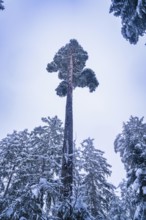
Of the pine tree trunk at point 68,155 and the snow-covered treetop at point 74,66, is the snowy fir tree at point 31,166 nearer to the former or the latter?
the pine tree trunk at point 68,155

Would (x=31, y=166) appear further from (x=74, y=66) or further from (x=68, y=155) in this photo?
(x=68, y=155)

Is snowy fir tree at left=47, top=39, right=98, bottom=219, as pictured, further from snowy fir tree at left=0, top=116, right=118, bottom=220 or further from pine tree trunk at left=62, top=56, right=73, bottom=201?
snowy fir tree at left=0, top=116, right=118, bottom=220

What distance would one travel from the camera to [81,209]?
620 cm

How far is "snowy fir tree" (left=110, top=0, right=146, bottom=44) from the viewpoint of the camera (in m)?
7.68

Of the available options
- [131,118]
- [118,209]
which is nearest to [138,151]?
[131,118]

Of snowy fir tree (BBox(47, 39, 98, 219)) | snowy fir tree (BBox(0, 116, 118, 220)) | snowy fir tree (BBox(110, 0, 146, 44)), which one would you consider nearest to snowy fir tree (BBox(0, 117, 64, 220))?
snowy fir tree (BBox(0, 116, 118, 220))

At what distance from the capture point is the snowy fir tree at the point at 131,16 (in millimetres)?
7678

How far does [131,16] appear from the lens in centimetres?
828

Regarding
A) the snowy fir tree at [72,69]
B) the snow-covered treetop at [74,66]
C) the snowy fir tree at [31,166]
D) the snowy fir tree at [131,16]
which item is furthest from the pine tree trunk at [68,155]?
the snowy fir tree at [131,16]

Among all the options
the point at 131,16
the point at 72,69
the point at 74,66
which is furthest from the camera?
the point at 74,66

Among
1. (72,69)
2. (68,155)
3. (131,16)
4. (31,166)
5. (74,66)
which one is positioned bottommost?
(68,155)

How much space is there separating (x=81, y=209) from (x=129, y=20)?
736 centimetres

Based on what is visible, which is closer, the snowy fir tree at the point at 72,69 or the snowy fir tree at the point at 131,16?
the snowy fir tree at the point at 131,16

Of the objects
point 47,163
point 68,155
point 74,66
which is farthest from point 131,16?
point 47,163
